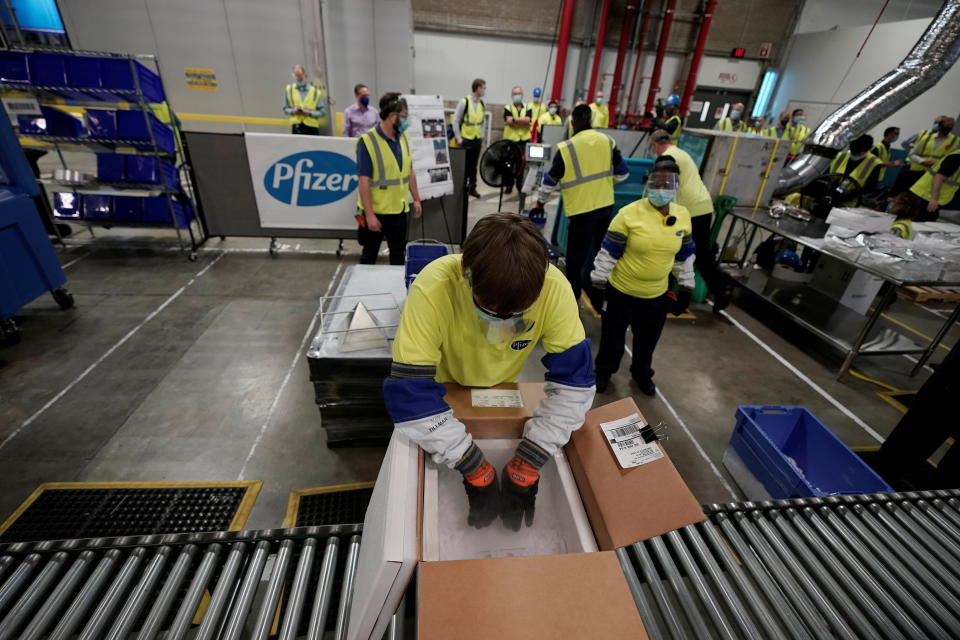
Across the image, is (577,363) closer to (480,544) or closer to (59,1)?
(480,544)

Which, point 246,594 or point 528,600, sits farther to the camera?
point 246,594

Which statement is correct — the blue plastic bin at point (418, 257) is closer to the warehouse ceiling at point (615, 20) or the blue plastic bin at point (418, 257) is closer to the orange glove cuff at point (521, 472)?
the orange glove cuff at point (521, 472)

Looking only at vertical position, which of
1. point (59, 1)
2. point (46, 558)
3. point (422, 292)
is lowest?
point (46, 558)

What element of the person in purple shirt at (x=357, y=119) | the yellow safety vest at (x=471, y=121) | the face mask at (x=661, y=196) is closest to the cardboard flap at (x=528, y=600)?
the face mask at (x=661, y=196)

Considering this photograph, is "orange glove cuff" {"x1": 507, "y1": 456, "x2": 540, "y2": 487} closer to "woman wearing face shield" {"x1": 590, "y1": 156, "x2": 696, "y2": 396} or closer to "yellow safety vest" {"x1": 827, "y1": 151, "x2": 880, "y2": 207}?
"woman wearing face shield" {"x1": 590, "y1": 156, "x2": 696, "y2": 396}

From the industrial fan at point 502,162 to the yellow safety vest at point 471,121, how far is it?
10.6ft

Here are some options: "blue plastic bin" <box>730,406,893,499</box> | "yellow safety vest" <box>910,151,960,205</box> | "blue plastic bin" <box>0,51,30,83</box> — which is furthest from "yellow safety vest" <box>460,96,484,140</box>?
"blue plastic bin" <box>730,406,893,499</box>

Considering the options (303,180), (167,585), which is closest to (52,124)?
(303,180)

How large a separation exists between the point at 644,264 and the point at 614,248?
22cm

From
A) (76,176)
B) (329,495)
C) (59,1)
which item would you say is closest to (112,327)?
(76,176)

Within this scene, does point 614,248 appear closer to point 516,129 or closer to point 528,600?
point 528,600

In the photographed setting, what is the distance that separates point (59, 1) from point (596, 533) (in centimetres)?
1299

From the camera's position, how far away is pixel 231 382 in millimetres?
3164

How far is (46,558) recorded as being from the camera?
997 mm
